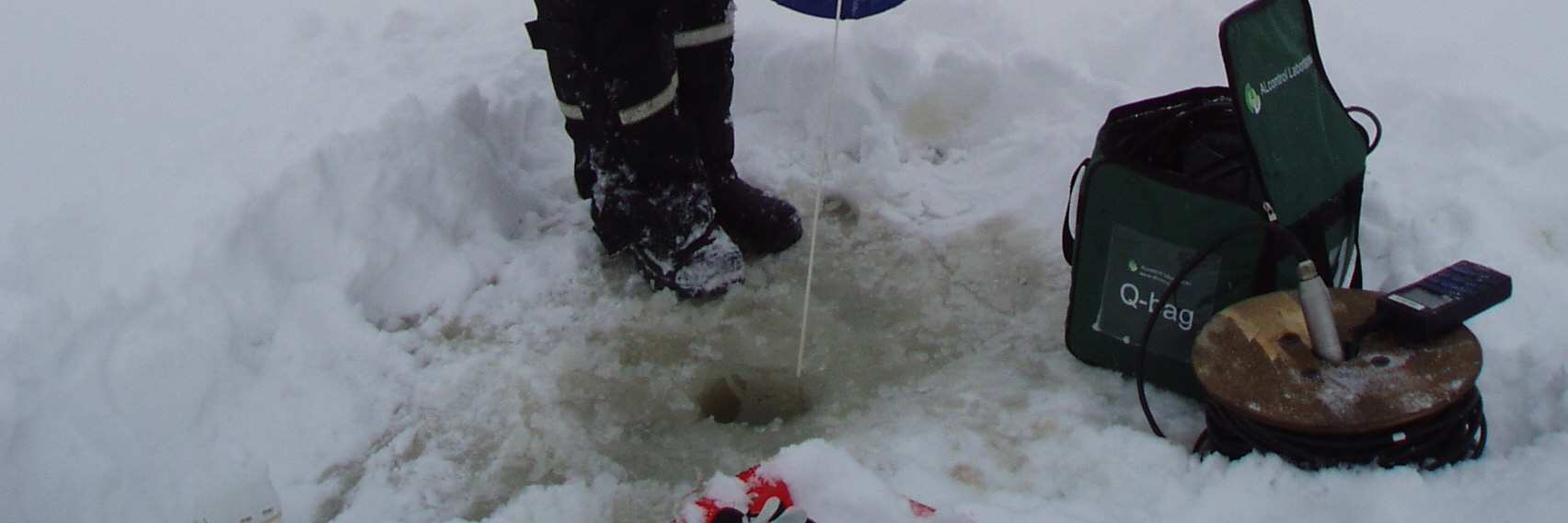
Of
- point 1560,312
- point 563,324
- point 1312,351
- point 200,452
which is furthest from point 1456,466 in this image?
point 200,452

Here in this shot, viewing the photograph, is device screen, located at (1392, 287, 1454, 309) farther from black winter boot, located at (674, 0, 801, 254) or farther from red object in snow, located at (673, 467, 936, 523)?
black winter boot, located at (674, 0, 801, 254)

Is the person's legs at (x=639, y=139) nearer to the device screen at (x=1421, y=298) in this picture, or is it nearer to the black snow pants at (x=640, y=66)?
the black snow pants at (x=640, y=66)

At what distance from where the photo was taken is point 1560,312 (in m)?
1.97

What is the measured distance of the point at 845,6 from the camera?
2.71 metres

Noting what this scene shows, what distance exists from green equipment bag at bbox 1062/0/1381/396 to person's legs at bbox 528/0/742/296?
0.75 metres

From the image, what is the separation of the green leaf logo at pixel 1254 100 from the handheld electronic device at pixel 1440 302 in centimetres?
33

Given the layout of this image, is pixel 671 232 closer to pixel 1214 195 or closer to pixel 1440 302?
pixel 1214 195

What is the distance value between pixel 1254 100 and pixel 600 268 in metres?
1.35

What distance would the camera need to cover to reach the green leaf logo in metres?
1.75

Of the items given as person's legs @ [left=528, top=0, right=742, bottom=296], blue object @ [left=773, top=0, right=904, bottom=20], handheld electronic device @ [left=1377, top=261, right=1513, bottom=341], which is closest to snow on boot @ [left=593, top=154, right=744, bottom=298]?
→ person's legs @ [left=528, top=0, right=742, bottom=296]

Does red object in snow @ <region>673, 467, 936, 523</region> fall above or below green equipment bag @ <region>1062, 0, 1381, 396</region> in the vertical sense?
below

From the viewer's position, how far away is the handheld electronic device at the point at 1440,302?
171 centimetres

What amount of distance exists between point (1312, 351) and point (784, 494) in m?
0.81

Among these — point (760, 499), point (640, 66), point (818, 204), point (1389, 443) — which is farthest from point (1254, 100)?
point (640, 66)
